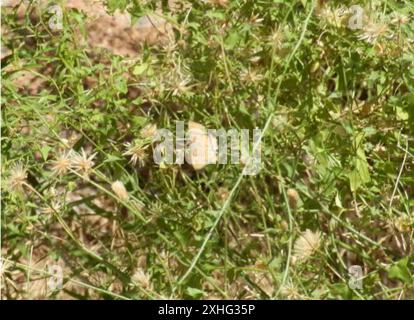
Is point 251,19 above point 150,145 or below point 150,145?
above

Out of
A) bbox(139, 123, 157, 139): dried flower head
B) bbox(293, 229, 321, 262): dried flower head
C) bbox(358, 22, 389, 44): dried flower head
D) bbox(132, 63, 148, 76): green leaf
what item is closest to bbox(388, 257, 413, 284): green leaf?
bbox(293, 229, 321, 262): dried flower head

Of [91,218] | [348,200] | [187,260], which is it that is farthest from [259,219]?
[91,218]

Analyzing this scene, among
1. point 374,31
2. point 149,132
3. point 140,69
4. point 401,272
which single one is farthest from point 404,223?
point 140,69

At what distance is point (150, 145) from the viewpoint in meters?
2.00

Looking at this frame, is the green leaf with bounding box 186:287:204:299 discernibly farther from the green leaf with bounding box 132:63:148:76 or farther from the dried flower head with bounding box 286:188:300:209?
the green leaf with bounding box 132:63:148:76

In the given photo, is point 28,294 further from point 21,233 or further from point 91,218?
point 91,218

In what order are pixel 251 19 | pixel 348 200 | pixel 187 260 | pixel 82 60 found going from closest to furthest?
1. pixel 187 260
2. pixel 251 19
3. pixel 348 200
4. pixel 82 60

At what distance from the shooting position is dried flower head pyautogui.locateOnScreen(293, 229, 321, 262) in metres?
1.74

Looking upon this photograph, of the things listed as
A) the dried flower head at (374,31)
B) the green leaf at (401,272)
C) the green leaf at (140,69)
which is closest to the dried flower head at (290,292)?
the green leaf at (401,272)

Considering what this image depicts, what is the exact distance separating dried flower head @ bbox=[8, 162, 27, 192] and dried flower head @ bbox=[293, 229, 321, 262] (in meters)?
0.53

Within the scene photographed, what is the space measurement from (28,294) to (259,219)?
518 mm

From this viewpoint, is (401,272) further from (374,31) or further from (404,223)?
(374,31)

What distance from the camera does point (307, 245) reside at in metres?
1.75

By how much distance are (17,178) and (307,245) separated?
56 cm
